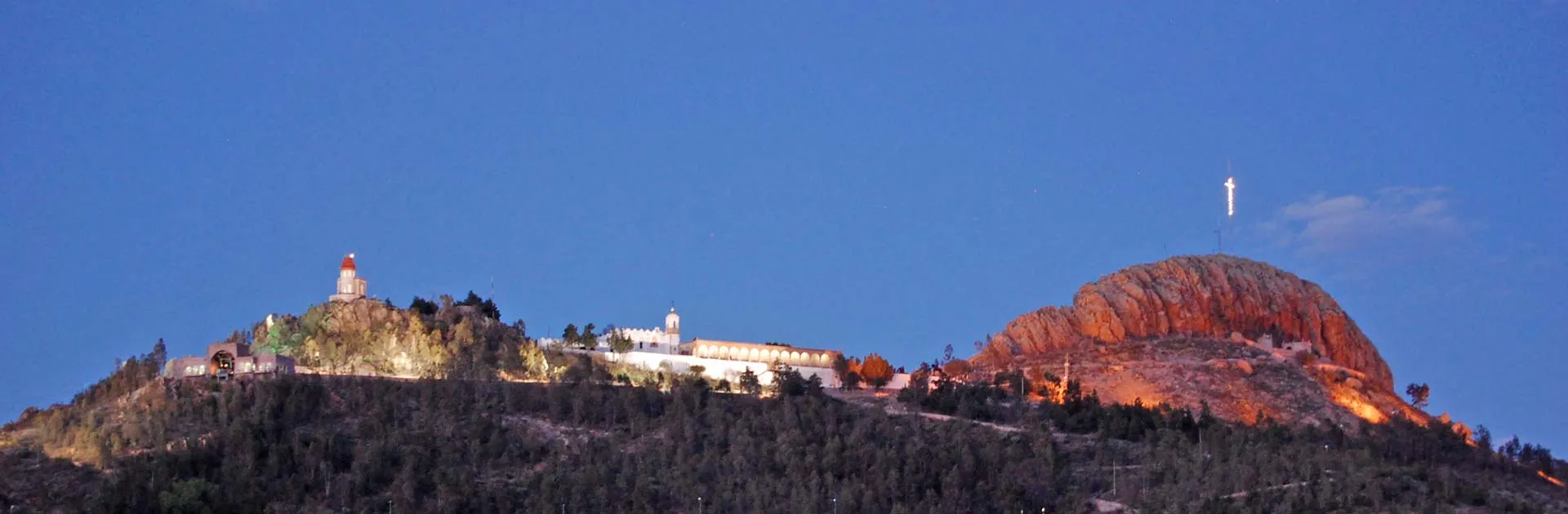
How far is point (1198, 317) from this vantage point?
Answer: 4281 inches

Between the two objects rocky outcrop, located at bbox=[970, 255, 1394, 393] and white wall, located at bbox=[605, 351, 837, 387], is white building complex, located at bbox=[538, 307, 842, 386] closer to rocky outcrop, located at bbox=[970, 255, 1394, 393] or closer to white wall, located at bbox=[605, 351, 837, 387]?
white wall, located at bbox=[605, 351, 837, 387]

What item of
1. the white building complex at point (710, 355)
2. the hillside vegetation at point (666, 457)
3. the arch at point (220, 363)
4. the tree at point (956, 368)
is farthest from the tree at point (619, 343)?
the arch at point (220, 363)

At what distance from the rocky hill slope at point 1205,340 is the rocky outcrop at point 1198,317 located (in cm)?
7

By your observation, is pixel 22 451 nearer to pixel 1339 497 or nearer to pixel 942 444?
pixel 942 444

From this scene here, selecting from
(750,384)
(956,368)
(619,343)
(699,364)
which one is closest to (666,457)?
(750,384)

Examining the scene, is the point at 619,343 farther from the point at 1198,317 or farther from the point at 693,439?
the point at 1198,317

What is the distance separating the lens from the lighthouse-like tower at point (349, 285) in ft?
315

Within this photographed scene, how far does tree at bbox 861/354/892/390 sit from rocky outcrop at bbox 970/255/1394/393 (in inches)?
296

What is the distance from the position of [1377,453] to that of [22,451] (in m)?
57.5

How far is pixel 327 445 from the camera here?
76.4 meters

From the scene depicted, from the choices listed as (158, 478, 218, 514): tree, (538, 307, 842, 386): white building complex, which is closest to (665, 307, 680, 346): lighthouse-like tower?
(538, 307, 842, 386): white building complex

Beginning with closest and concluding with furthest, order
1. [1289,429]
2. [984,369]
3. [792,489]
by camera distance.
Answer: [792,489]
[1289,429]
[984,369]

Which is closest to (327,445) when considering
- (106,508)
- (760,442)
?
(106,508)

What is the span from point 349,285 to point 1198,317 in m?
47.5
